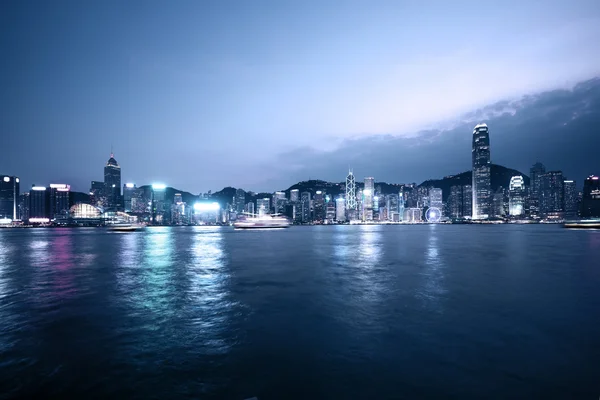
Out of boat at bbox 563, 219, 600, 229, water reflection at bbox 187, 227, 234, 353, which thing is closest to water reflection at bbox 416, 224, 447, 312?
water reflection at bbox 187, 227, 234, 353

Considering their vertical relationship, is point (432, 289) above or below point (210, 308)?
below

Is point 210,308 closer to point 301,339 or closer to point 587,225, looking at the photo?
point 301,339

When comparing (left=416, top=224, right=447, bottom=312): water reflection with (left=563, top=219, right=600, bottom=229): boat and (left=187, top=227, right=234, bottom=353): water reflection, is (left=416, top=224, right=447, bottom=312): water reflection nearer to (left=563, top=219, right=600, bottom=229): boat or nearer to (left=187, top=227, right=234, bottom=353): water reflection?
(left=187, top=227, right=234, bottom=353): water reflection

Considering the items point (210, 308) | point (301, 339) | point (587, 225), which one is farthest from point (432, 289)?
point (587, 225)

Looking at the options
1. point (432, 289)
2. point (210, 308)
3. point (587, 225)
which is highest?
point (210, 308)

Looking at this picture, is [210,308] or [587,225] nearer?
[210,308]

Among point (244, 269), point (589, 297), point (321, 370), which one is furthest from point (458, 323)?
point (244, 269)

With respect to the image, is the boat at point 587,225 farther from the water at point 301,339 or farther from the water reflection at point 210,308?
the water reflection at point 210,308

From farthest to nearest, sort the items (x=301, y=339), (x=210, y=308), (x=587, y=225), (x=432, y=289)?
(x=587, y=225), (x=432, y=289), (x=210, y=308), (x=301, y=339)

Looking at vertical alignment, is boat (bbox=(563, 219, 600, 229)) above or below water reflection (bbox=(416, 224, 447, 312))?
below

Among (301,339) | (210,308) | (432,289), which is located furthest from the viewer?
(432,289)

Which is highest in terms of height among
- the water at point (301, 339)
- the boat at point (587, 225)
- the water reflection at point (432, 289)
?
the water at point (301, 339)

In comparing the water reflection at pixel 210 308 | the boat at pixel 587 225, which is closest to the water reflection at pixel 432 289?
the water reflection at pixel 210 308

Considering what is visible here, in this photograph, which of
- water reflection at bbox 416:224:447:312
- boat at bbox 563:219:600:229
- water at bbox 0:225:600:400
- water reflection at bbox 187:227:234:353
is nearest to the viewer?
water at bbox 0:225:600:400
